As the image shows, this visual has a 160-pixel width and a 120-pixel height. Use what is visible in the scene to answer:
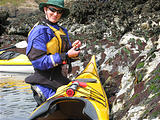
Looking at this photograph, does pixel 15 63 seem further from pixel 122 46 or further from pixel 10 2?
pixel 10 2

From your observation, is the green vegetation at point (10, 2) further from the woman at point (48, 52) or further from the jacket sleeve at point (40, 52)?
the jacket sleeve at point (40, 52)

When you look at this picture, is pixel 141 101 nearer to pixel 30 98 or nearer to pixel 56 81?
pixel 56 81

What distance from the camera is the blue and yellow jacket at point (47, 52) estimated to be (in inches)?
134

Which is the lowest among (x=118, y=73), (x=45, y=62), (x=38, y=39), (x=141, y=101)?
(x=118, y=73)

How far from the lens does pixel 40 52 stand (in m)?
3.41

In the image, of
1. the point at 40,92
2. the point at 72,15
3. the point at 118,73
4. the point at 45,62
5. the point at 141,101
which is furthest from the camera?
the point at 72,15

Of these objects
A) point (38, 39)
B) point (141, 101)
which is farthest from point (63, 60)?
point (141, 101)

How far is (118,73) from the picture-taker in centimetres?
654

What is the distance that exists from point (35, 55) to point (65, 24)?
12756 millimetres

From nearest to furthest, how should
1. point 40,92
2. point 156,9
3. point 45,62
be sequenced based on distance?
point 45,62, point 40,92, point 156,9

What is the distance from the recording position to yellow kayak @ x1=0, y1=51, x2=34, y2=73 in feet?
42.0

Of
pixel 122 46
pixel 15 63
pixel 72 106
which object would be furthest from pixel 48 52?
pixel 15 63

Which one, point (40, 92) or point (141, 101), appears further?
point (40, 92)

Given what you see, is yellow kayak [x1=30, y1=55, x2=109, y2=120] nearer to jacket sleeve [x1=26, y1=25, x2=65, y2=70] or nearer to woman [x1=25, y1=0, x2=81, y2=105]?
woman [x1=25, y1=0, x2=81, y2=105]
